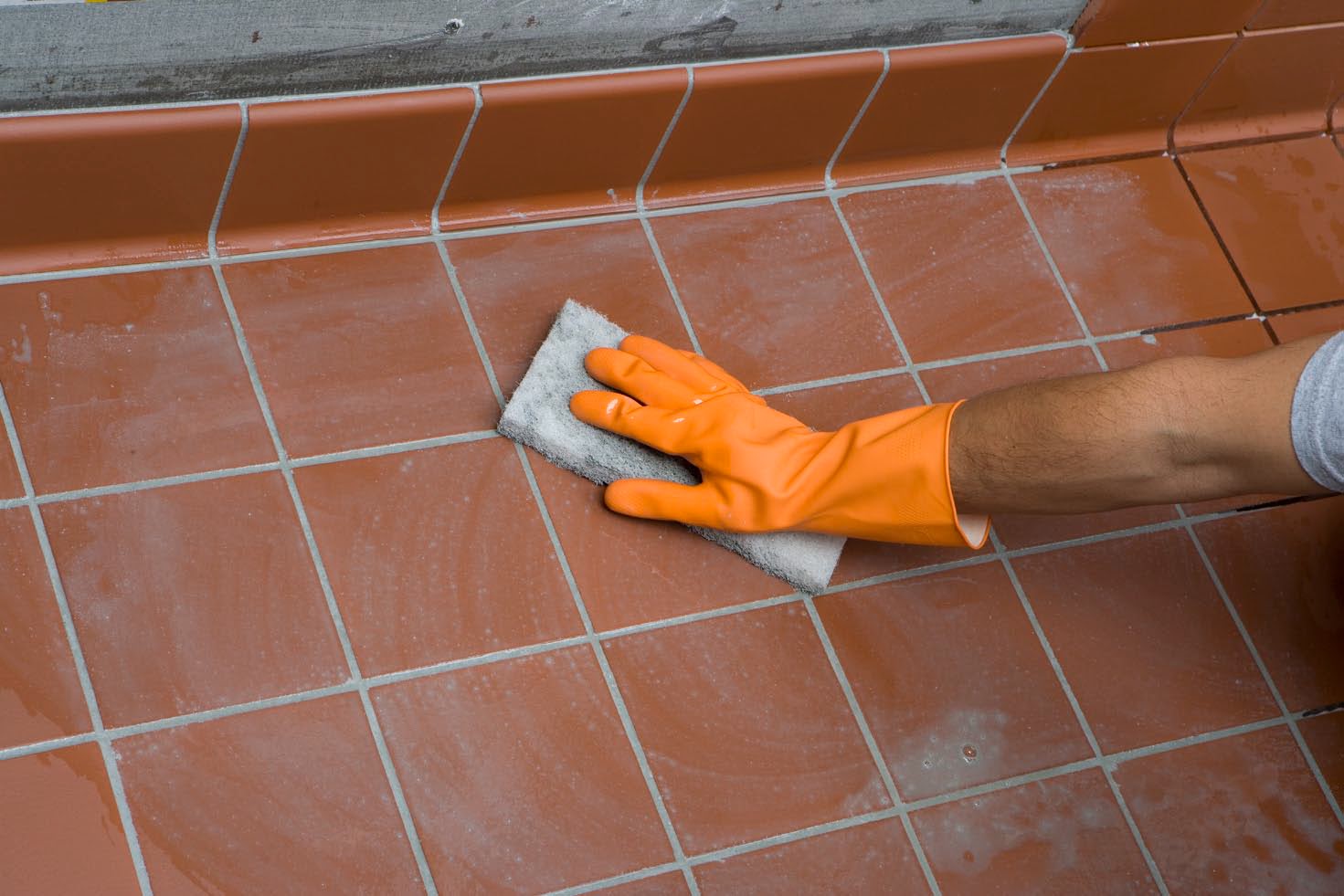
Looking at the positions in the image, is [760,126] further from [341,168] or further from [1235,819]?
[1235,819]

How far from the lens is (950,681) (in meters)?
1.80

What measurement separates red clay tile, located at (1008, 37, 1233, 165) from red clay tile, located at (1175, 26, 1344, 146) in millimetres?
48

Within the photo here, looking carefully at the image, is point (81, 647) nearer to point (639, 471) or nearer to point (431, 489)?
point (431, 489)

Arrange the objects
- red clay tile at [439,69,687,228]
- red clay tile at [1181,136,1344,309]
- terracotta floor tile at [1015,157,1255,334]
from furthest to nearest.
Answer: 1. red clay tile at [1181,136,1344,309]
2. terracotta floor tile at [1015,157,1255,334]
3. red clay tile at [439,69,687,228]

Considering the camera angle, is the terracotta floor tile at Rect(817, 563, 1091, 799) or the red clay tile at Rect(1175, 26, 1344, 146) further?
the red clay tile at Rect(1175, 26, 1344, 146)

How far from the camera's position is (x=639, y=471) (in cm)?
178

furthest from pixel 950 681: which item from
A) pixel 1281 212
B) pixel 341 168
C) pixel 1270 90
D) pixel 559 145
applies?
pixel 1270 90

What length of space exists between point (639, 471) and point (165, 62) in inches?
29.6

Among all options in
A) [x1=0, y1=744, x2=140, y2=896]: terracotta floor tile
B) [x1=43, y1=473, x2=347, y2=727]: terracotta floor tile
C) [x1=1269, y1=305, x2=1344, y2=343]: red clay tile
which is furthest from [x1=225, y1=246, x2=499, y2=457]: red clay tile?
[x1=1269, y1=305, x2=1344, y2=343]: red clay tile

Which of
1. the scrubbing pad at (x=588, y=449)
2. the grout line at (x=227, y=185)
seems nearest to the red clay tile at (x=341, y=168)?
the grout line at (x=227, y=185)

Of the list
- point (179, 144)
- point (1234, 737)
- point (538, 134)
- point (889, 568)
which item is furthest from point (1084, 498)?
point (179, 144)

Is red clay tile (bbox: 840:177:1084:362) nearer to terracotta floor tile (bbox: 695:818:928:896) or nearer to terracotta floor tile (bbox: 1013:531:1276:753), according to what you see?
terracotta floor tile (bbox: 1013:531:1276:753)

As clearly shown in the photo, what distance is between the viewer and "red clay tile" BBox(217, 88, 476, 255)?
1729mm

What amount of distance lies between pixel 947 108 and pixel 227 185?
1.10 meters
